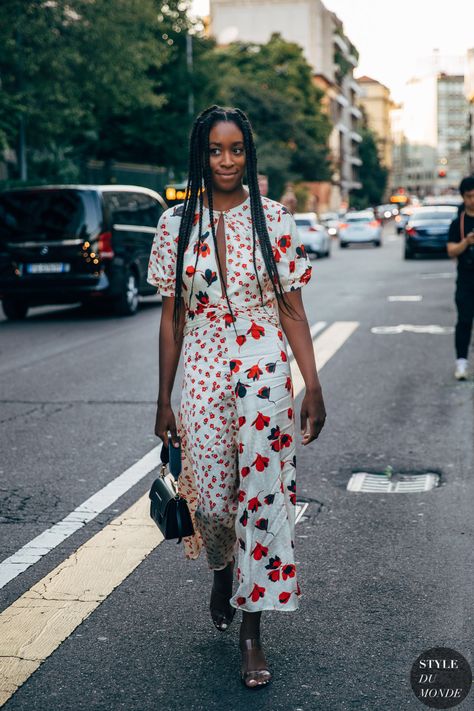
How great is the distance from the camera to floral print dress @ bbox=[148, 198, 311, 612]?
362cm

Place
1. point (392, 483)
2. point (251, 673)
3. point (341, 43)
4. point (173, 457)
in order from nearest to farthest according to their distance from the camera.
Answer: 1. point (251, 673)
2. point (173, 457)
3. point (392, 483)
4. point (341, 43)

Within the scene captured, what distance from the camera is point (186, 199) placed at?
3771 millimetres

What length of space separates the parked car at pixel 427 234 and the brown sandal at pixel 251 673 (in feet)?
94.1

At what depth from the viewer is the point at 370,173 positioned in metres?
143

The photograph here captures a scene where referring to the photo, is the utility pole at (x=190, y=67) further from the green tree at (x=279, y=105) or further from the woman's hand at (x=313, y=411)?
the woman's hand at (x=313, y=411)

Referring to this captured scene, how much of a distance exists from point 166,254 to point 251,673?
1.33 meters

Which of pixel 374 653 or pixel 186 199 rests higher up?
pixel 186 199

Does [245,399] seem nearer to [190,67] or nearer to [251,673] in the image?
[251,673]

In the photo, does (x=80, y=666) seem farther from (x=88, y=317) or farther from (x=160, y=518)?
(x=88, y=317)

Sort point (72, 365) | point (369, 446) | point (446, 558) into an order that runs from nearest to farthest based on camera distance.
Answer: point (446, 558) < point (369, 446) < point (72, 365)

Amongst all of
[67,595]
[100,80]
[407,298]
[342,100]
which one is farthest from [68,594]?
[342,100]

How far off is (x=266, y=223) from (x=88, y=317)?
1322cm

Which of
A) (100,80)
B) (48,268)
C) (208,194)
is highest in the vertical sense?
(100,80)

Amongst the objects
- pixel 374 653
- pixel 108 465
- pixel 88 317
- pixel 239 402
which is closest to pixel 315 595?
pixel 374 653
